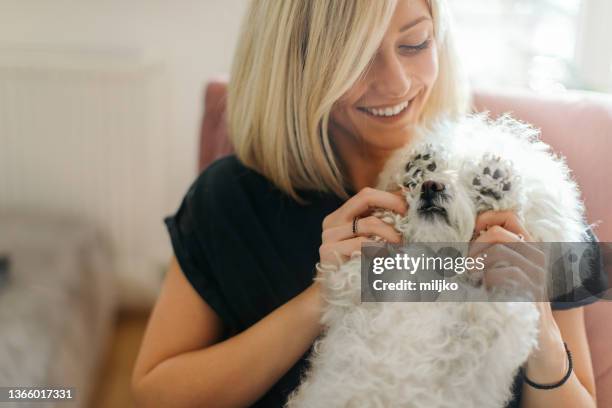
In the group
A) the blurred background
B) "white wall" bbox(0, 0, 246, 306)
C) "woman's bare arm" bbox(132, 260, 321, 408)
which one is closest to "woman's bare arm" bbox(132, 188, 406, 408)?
"woman's bare arm" bbox(132, 260, 321, 408)

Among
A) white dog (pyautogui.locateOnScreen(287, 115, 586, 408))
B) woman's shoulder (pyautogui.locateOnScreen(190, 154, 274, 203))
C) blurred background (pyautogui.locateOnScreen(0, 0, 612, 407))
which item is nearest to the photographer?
white dog (pyautogui.locateOnScreen(287, 115, 586, 408))

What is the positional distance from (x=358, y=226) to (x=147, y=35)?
3.41 feet

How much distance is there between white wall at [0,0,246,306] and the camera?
1346 millimetres

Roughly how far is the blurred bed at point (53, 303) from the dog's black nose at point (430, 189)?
1.88 ft

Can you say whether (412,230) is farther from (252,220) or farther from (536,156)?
(252,220)

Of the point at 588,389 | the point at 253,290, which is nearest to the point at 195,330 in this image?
the point at 253,290

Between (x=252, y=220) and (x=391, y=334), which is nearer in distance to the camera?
(x=391, y=334)

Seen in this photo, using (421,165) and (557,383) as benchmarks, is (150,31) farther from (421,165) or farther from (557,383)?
(557,383)

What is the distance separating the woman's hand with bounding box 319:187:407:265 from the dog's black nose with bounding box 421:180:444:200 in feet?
0.07

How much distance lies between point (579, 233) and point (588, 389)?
0.15 meters

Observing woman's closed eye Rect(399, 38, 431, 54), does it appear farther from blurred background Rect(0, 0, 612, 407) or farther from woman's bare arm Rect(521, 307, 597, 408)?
blurred background Rect(0, 0, 612, 407)

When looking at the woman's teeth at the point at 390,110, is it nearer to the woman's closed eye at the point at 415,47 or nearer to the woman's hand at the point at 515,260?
the woman's closed eye at the point at 415,47

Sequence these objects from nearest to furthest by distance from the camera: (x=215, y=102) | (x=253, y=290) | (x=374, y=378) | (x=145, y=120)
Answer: (x=374, y=378)
(x=253, y=290)
(x=215, y=102)
(x=145, y=120)

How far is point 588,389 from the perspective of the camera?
0.55 metres
